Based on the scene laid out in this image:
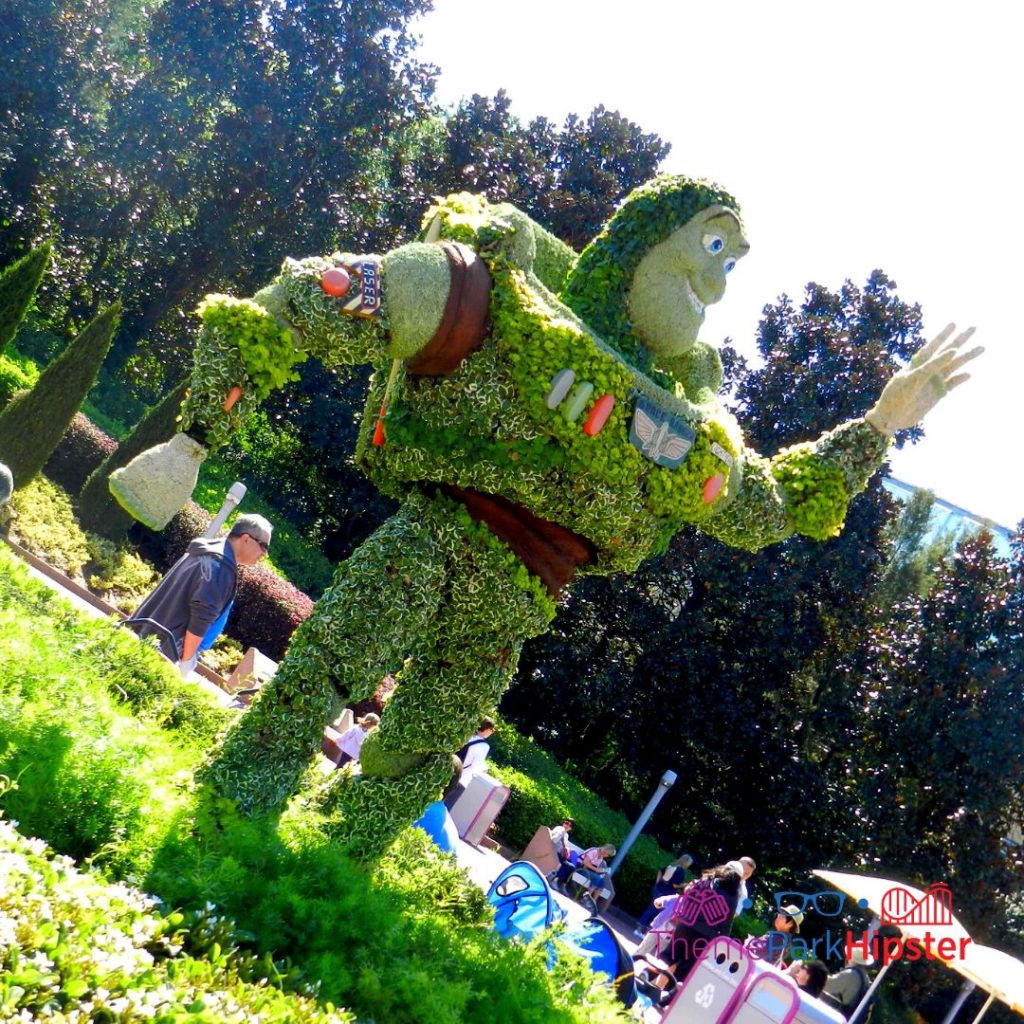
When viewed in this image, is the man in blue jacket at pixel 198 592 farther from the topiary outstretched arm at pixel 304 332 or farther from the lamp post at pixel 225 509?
the topiary outstretched arm at pixel 304 332

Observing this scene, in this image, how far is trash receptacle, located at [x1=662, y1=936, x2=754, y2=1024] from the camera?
5.39 metres

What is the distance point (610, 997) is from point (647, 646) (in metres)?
10.6

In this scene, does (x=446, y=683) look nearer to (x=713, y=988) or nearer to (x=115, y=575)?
(x=713, y=988)

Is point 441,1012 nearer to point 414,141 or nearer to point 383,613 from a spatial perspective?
point 383,613

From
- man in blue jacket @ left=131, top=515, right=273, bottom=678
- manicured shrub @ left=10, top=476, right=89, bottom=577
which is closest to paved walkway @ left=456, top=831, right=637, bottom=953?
man in blue jacket @ left=131, top=515, right=273, bottom=678

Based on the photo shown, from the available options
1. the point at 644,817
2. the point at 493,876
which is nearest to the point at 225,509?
the point at 493,876

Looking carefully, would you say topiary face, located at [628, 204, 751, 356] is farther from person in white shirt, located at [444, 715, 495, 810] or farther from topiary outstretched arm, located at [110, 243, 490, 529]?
person in white shirt, located at [444, 715, 495, 810]

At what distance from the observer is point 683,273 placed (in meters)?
4.77

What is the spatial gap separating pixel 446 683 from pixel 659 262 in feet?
7.09

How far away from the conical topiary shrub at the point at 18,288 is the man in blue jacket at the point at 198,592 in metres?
6.72

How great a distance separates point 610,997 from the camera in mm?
4355

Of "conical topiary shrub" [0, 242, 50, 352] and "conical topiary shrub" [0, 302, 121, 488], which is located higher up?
"conical topiary shrub" [0, 242, 50, 352]

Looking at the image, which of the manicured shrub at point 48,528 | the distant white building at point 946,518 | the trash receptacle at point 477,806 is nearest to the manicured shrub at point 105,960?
the trash receptacle at point 477,806

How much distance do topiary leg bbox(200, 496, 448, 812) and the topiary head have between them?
1338mm
